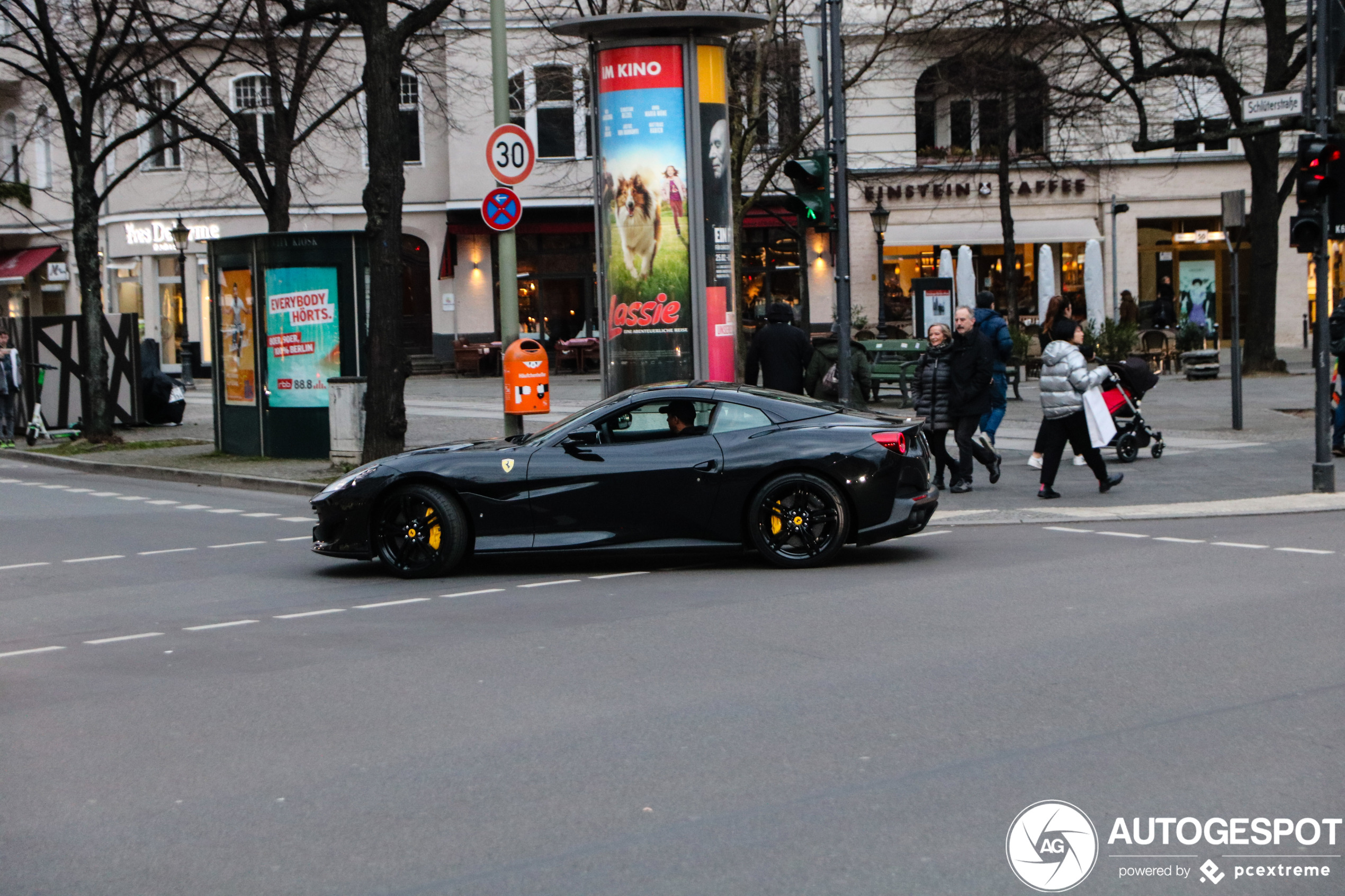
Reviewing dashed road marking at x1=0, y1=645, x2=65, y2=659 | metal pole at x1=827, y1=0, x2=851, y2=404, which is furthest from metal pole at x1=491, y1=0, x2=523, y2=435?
dashed road marking at x1=0, y1=645, x2=65, y2=659

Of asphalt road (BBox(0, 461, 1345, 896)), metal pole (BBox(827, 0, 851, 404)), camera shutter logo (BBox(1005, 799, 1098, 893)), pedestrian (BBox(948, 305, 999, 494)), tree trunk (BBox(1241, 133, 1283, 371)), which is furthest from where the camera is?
tree trunk (BBox(1241, 133, 1283, 371))

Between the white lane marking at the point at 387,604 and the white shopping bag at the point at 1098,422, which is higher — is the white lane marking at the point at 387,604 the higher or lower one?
the lower one

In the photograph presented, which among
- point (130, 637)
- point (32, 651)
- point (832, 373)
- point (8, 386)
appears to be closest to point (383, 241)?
point (832, 373)

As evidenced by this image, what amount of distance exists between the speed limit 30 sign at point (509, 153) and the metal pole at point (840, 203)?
9.32ft

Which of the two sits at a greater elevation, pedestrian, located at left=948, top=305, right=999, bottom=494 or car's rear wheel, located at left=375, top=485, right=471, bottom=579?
pedestrian, located at left=948, top=305, right=999, bottom=494

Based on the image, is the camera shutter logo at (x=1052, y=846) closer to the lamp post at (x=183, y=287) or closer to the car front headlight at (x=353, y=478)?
the car front headlight at (x=353, y=478)

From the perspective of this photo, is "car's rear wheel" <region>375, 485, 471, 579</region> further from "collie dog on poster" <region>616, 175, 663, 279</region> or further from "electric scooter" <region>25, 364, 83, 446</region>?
"electric scooter" <region>25, 364, 83, 446</region>

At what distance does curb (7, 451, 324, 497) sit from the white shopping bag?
8.12 m

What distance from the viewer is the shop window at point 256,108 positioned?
32094 mm

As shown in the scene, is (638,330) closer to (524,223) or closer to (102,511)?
(102,511)

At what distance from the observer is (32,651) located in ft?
28.1

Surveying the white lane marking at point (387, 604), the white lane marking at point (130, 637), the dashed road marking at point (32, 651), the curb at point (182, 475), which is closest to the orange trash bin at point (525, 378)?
the curb at point (182, 475)

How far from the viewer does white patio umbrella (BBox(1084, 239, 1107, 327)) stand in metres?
30.1

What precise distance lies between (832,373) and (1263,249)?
51.0 ft
